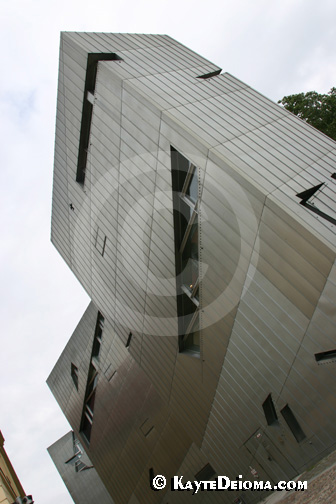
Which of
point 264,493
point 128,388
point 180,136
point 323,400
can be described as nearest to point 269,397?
point 323,400

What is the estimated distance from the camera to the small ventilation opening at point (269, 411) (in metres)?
10.9

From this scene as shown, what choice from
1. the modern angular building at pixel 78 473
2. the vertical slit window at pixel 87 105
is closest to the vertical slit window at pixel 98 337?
the vertical slit window at pixel 87 105

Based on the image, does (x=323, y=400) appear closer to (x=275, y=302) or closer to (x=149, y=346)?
(x=275, y=302)

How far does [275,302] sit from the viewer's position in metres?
9.65

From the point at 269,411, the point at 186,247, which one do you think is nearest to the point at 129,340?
the point at 186,247

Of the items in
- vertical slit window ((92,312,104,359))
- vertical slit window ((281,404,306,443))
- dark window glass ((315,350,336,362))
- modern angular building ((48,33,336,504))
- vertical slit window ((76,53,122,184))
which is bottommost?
vertical slit window ((281,404,306,443))

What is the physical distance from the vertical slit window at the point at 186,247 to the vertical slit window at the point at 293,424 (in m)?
4.28

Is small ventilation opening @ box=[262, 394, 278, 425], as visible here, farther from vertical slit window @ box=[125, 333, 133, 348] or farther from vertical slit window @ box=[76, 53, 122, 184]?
vertical slit window @ box=[76, 53, 122, 184]

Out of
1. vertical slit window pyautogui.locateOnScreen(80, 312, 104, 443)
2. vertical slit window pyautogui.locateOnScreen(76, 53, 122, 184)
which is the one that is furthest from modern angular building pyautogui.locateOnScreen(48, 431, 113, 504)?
vertical slit window pyautogui.locateOnScreen(76, 53, 122, 184)

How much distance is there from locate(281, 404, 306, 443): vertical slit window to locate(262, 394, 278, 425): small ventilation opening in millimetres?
500

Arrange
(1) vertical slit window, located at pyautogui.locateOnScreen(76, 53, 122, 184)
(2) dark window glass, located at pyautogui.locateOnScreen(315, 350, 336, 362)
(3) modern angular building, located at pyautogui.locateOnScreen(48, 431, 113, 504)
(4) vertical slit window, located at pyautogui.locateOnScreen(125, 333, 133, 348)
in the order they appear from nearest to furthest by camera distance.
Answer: (2) dark window glass, located at pyautogui.locateOnScreen(315, 350, 336, 362) → (1) vertical slit window, located at pyautogui.locateOnScreen(76, 53, 122, 184) → (4) vertical slit window, located at pyautogui.locateOnScreen(125, 333, 133, 348) → (3) modern angular building, located at pyautogui.locateOnScreen(48, 431, 113, 504)

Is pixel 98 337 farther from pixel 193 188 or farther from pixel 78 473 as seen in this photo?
pixel 193 188

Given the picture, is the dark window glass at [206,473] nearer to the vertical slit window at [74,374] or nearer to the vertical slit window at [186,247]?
the vertical slit window at [186,247]

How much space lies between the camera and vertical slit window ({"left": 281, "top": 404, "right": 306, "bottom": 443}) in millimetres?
10266
